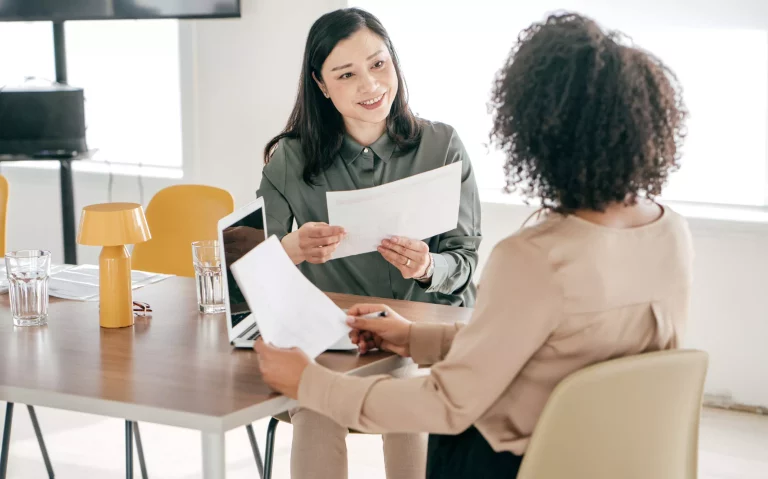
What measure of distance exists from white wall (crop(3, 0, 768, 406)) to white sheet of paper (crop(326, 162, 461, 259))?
1.66 m

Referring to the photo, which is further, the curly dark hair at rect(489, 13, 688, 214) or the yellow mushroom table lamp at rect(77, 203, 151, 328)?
the yellow mushroom table lamp at rect(77, 203, 151, 328)

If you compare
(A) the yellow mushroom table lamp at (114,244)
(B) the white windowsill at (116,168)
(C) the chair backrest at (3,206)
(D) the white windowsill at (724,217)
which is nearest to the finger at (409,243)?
(A) the yellow mushroom table lamp at (114,244)

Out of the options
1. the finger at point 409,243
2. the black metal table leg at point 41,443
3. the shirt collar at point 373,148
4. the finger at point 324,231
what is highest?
the shirt collar at point 373,148

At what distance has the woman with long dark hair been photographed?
2457 mm

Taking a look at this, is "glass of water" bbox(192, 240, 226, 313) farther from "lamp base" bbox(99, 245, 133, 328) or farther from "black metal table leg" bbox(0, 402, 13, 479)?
"black metal table leg" bbox(0, 402, 13, 479)

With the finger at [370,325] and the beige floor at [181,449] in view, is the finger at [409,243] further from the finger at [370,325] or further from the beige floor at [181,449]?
the beige floor at [181,449]

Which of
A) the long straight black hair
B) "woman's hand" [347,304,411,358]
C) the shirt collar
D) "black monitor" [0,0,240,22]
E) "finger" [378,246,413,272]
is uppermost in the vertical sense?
"black monitor" [0,0,240,22]

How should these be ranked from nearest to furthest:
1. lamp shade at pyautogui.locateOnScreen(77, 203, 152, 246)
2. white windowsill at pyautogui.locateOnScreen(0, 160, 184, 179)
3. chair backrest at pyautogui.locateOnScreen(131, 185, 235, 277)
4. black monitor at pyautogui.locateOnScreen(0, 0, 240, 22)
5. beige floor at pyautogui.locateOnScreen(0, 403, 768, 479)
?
lamp shade at pyautogui.locateOnScreen(77, 203, 152, 246), chair backrest at pyautogui.locateOnScreen(131, 185, 235, 277), beige floor at pyautogui.locateOnScreen(0, 403, 768, 479), black monitor at pyautogui.locateOnScreen(0, 0, 240, 22), white windowsill at pyautogui.locateOnScreen(0, 160, 184, 179)

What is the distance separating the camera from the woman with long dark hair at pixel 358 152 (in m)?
2.46

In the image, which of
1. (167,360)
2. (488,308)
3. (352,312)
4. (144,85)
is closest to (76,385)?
(167,360)

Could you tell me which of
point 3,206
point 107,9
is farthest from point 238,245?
point 107,9

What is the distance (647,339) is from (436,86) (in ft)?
9.00

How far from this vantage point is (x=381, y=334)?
1801 mm

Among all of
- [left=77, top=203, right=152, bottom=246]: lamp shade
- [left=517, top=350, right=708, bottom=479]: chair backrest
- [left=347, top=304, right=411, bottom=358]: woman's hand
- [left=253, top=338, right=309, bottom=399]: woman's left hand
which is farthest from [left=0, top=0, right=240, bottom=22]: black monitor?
[left=517, top=350, right=708, bottom=479]: chair backrest
